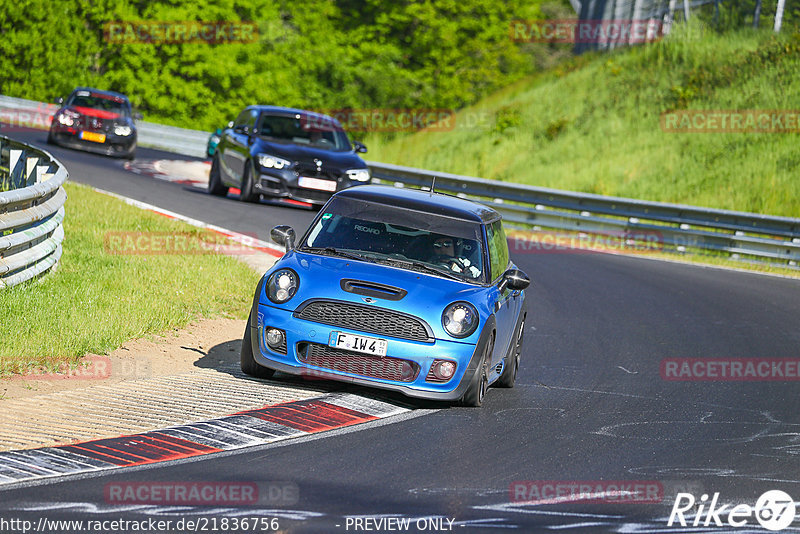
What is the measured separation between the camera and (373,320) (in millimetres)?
8430

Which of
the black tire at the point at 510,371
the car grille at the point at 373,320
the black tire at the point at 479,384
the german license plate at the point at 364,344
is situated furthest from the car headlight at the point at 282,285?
the black tire at the point at 510,371

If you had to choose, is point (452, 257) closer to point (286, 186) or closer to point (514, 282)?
point (514, 282)

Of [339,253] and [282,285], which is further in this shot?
[339,253]

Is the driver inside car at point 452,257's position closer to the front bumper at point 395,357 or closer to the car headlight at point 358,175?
the front bumper at point 395,357

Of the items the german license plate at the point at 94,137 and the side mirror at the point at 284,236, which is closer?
the side mirror at the point at 284,236

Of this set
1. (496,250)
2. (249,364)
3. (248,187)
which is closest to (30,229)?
(249,364)

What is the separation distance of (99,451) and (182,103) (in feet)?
165

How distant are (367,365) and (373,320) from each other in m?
0.32

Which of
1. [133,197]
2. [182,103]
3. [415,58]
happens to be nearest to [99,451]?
[133,197]

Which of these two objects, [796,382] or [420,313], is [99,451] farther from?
[796,382]

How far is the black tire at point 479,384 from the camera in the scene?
8688 mm

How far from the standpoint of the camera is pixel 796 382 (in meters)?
11.3

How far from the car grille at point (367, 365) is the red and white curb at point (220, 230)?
25.4ft

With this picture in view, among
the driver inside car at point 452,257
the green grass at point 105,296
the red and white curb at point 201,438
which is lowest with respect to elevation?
the green grass at point 105,296
